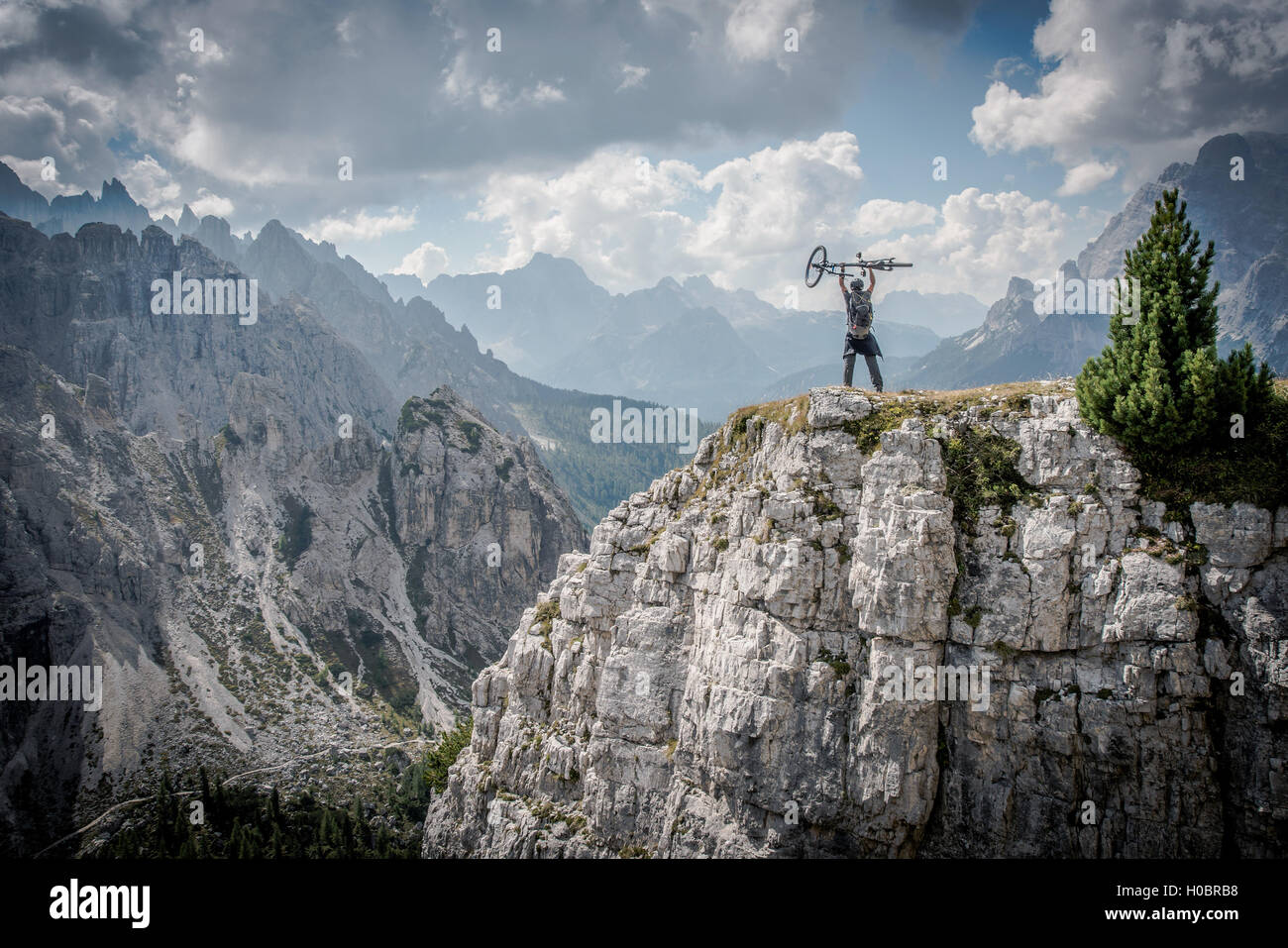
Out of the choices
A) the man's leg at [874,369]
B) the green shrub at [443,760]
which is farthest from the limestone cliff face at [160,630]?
the man's leg at [874,369]

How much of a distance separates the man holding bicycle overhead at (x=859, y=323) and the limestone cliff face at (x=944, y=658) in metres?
2.67

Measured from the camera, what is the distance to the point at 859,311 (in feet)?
137

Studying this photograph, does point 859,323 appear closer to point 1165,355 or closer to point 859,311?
point 859,311

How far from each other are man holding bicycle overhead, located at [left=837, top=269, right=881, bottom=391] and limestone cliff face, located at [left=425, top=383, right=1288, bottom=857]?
2.67 meters

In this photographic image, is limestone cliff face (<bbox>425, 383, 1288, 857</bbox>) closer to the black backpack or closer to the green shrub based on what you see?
the black backpack

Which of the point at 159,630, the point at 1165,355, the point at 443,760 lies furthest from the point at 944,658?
the point at 159,630

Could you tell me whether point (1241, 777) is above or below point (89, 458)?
below

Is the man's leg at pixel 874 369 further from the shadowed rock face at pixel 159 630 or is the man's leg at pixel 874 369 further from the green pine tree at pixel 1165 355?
the shadowed rock face at pixel 159 630

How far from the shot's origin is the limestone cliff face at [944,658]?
104ft

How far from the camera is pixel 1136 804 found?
32.5 metres

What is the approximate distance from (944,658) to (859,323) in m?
19.7
